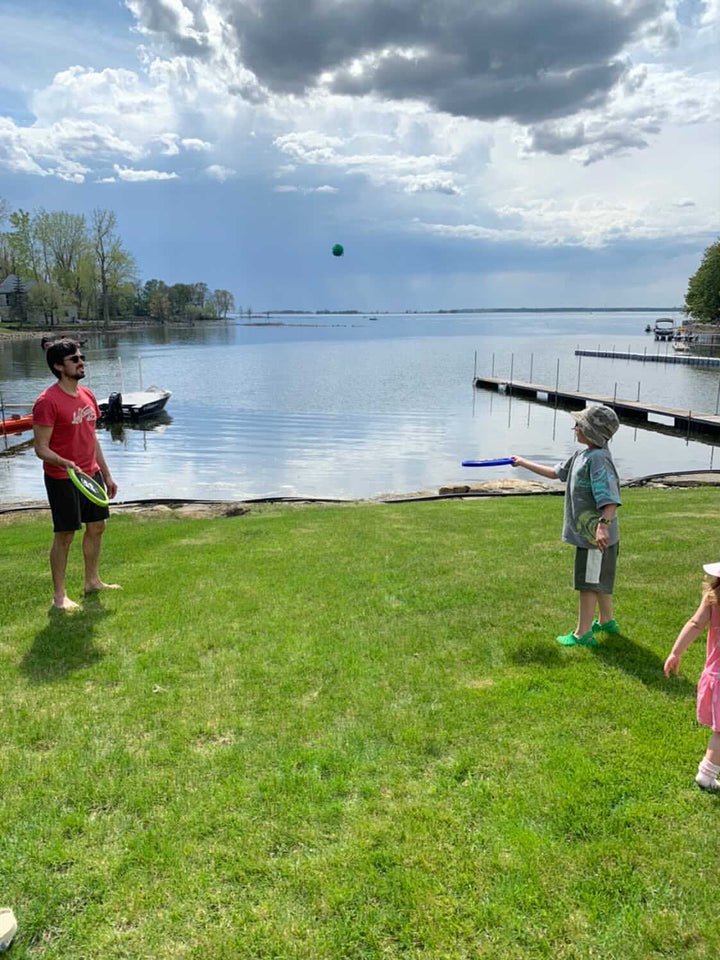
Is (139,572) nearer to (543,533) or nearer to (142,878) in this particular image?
(142,878)

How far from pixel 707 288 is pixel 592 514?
10620cm

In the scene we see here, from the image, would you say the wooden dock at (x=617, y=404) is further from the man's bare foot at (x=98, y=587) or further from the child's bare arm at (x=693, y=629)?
Result: the child's bare arm at (x=693, y=629)

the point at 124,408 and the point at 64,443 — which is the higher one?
the point at 64,443

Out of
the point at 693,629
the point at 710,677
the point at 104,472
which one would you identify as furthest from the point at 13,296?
the point at 710,677

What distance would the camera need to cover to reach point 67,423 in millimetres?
5566

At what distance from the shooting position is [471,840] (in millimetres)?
2916

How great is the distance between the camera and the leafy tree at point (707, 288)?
91125 mm

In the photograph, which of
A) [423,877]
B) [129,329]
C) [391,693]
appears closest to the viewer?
[423,877]

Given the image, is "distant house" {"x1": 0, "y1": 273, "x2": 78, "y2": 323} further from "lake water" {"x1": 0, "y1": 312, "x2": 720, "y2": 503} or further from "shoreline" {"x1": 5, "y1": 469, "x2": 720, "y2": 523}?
"shoreline" {"x1": 5, "y1": 469, "x2": 720, "y2": 523}

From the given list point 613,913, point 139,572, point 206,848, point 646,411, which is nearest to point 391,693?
point 206,848

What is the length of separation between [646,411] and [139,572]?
3363cm

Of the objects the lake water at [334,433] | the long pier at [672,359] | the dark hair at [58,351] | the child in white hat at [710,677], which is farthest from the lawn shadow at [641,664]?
the long pier at [672,359]

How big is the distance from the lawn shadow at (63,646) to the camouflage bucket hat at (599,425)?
405 centimetres

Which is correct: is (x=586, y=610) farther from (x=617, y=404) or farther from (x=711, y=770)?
(x=617, y=404)
